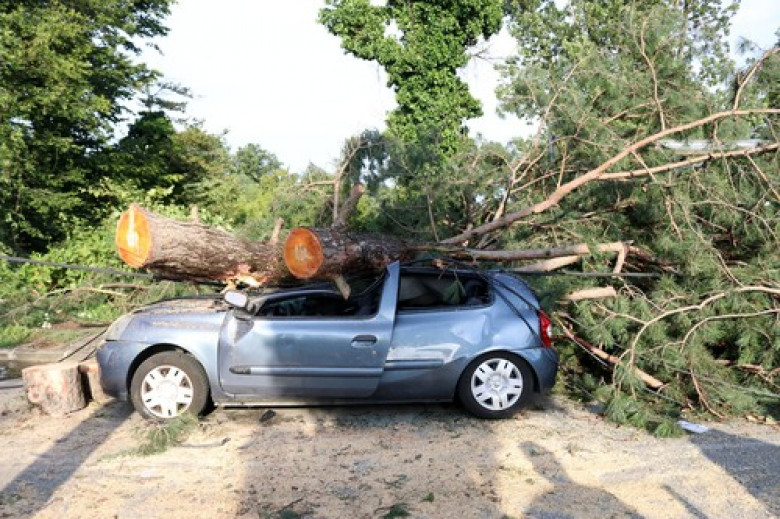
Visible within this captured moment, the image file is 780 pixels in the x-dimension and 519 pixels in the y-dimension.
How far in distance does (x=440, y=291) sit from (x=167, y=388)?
262 cm

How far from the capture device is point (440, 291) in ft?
19.5

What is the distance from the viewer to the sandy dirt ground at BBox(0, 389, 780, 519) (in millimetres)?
3879

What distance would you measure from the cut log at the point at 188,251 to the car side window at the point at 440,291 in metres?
1.17

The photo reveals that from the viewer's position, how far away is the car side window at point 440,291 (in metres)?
5.84

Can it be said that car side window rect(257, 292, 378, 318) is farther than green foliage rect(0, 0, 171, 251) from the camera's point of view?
No

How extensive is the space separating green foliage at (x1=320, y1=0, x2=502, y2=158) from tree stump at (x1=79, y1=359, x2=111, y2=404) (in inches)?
514

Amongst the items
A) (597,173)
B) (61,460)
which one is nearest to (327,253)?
(61,460)

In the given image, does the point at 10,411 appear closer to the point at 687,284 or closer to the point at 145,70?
the point at 687,284

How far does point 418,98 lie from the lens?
18.3 meters

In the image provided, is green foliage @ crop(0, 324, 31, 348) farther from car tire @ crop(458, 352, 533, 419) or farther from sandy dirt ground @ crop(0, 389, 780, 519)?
car tire @ crop(458, 352, 533, 419)

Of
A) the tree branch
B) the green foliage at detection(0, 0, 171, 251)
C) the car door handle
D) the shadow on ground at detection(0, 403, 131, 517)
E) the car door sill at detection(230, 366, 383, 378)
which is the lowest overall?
the shadow on ground at detection(0, 403, 131, 517)

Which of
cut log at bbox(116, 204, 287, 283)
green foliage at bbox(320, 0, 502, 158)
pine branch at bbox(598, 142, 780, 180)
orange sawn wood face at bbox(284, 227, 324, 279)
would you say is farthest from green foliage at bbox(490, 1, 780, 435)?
green foliage at bbox(320, 0, 502, 158)

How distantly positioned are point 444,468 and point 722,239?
4484 mm

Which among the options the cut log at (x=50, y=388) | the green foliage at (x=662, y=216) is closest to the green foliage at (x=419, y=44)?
the green foliage at (x=662, y=216)
